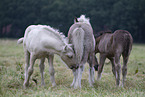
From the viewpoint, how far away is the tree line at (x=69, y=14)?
3656cm

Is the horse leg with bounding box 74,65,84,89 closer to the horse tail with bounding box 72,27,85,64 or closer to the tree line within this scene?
the horse tail with bounding box 72,27,85,64

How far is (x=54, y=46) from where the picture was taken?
5.45 m

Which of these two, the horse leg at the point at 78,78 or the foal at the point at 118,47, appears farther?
the foal at the point at 118,47

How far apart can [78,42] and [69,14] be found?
113ft

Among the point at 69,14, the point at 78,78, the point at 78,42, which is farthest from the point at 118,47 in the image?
the point at 69,14

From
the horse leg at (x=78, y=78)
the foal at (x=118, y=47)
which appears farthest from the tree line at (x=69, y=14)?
the horse leg at (x=78, y=78)

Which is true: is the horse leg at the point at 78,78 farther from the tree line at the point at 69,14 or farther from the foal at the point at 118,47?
the tree line at the point at 69,14

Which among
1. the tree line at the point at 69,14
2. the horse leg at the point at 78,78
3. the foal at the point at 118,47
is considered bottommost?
the horse leg at the point at 78,78

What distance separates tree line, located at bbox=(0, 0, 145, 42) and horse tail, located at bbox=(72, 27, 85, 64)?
1211 inches

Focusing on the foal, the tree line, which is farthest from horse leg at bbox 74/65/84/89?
the tree line

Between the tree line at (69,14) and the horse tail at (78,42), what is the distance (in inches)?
1211

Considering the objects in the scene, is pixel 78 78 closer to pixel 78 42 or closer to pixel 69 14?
pixel 78 42

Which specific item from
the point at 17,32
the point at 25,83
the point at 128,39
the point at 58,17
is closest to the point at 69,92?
the point at 25,83

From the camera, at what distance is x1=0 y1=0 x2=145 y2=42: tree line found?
3656cm
